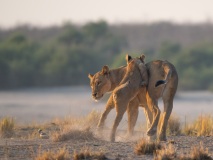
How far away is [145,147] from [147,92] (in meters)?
1.72

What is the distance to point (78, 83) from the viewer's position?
37312 millimetres

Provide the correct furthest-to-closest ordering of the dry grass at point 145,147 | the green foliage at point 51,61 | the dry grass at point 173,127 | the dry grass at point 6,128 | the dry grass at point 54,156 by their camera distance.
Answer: the green foliage at point 51,61 → the dry grass at point 173,127 → the dry grass at point 6,128 → the dry grass at point 145,147 → the dry grass at point 54,156

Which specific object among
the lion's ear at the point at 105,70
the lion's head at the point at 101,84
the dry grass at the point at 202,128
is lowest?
the dry grass at the point at 202,128

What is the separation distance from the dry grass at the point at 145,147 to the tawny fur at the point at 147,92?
3.29 ft

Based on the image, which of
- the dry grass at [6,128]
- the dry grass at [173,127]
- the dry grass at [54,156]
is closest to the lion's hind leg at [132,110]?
the dry grass at [173,127]

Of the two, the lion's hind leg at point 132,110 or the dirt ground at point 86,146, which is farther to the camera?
the lion's hind leg at point 132,110

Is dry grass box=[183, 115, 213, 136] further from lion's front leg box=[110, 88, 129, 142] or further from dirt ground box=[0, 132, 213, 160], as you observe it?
lion's front leg box=[110, 88, 129, 142]

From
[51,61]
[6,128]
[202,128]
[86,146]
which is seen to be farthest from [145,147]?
[51,61]

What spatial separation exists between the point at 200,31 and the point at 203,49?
3076 centimetres

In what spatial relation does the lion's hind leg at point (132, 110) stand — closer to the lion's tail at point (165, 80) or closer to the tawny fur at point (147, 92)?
the tawny fur at point (147, 92)

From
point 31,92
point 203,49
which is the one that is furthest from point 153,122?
point 203,49

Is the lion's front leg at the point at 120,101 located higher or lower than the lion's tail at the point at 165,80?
lower

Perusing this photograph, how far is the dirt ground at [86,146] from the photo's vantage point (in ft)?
41.0

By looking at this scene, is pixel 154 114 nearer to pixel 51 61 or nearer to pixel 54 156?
pixel 54 156
